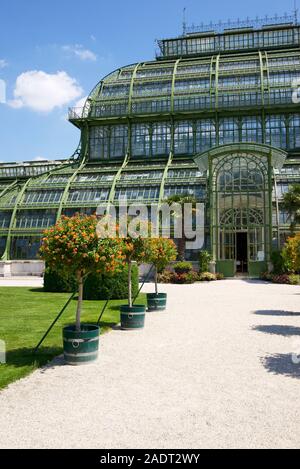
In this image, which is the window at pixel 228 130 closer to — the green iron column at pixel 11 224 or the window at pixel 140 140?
the window at pixel 140 140

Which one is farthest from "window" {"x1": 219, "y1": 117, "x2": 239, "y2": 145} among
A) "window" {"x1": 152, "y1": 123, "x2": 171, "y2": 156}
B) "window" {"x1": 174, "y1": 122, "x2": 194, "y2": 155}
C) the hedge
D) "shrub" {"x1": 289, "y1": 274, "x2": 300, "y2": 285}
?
the hedge

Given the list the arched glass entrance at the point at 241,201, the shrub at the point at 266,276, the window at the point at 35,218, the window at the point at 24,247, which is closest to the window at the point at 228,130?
the arched glass entrance at the point at 241,201

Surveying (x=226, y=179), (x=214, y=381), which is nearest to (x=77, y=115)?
(x=226, y=179)

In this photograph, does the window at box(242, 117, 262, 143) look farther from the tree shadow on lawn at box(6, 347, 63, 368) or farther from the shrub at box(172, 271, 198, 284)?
the tree shadow on lawn at box(6, 347, 63, 368)

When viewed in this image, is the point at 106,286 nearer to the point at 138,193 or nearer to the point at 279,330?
the point at 279,330

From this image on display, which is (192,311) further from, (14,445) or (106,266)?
(14,445)

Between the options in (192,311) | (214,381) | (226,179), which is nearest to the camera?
(214,381)

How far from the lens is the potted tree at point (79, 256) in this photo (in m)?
10.3

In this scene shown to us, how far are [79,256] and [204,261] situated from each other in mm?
26728

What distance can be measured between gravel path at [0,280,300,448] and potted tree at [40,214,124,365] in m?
0.45

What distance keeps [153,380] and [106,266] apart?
3.06 metres

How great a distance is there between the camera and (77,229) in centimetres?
1055

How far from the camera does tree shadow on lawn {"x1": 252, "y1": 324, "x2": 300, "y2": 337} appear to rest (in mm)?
13648

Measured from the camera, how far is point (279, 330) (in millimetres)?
14125
